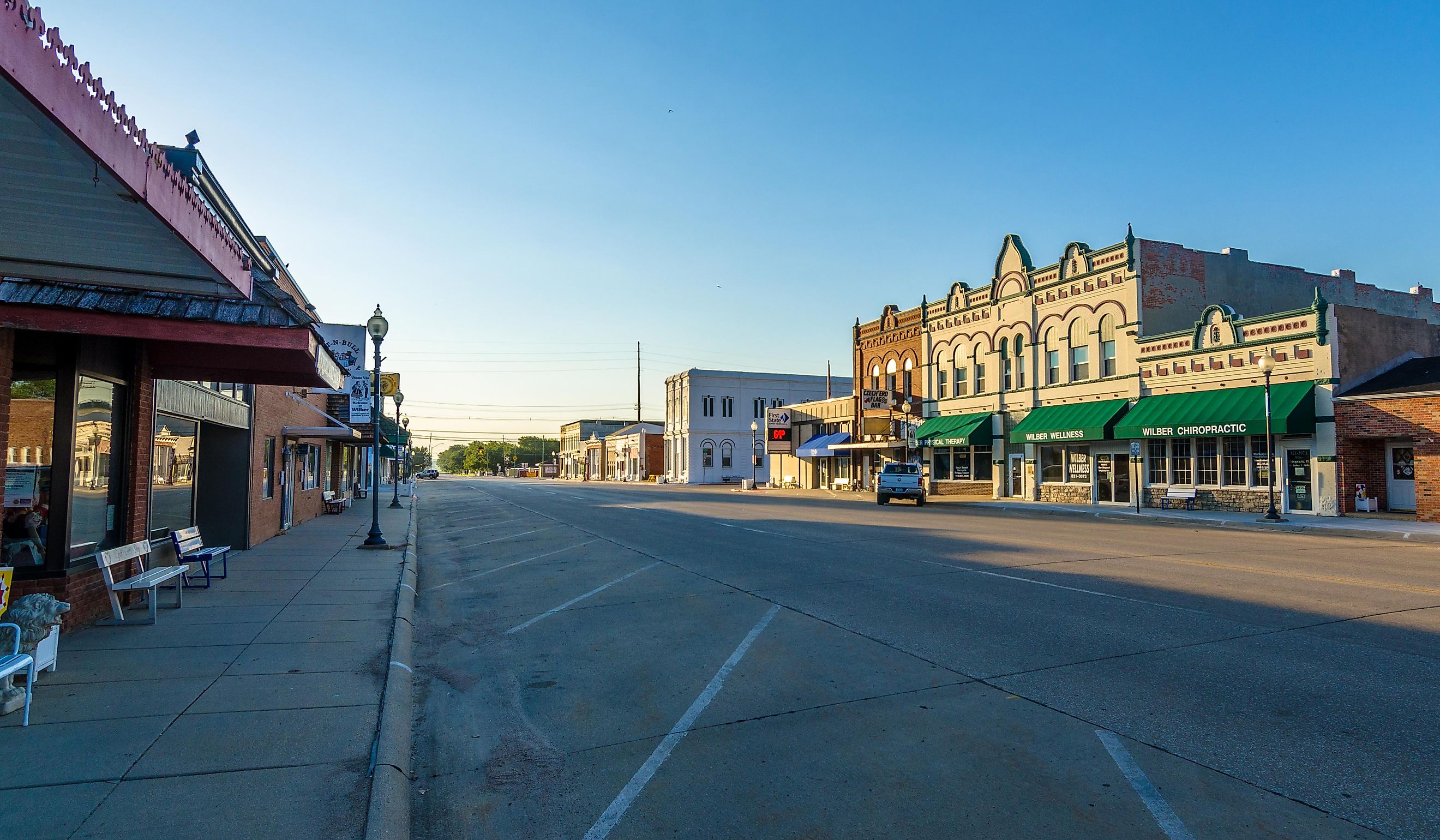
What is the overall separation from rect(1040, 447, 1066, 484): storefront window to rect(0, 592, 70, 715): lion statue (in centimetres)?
3286

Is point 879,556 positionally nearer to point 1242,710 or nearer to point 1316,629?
point 1316,629

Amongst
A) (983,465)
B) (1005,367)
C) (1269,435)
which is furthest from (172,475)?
(983,465)

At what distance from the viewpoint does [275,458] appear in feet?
60.9

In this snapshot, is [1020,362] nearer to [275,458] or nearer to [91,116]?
[275,458]

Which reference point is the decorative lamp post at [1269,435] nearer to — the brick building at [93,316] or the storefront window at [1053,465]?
the storefront window at [1053,465]

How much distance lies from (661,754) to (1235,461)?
2727cm

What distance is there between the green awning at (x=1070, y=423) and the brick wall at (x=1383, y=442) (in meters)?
7.37

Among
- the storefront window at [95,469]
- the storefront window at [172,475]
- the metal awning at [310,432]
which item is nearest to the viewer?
the storefront window at [95,469]

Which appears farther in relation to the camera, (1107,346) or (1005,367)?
(1005,367)

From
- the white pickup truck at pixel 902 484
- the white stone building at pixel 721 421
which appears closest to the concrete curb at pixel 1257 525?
the white pickup truck at pixel 902 484

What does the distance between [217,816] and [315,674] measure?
2882 mm

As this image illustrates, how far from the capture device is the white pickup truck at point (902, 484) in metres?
33.5

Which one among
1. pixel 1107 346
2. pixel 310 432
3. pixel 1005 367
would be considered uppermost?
pixel 1107 346

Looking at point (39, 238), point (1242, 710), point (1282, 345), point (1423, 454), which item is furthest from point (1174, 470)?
point (39, 238)
